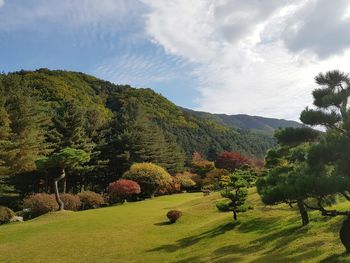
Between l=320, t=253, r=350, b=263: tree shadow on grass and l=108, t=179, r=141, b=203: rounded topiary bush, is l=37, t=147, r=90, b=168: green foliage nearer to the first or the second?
l=108, t=179, r=141, b=203: rounded topiary bush

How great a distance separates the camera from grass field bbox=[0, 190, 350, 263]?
1462 centimetres

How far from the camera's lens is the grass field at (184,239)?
14.6 metres

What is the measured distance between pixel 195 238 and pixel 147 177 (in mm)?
24191

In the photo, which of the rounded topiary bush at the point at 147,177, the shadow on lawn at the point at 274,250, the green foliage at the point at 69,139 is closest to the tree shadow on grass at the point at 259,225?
the shadow on lawn at the point at 274,250

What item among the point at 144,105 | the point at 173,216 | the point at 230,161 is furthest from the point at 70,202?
the point at 144,105

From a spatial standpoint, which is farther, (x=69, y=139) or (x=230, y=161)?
(x=230, y=161)

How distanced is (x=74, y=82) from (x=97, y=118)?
172 feet

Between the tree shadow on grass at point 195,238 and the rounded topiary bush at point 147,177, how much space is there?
2288cm

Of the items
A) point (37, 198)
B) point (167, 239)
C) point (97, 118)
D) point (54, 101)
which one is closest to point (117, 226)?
point (167, 239)

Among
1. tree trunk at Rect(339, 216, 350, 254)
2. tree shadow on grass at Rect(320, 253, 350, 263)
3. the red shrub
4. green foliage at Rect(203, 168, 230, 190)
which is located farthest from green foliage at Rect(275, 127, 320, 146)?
the red shrub

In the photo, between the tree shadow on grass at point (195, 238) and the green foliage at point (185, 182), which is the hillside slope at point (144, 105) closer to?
the green foliage at point (185, 182)

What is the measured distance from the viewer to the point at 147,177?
4347 centimetres

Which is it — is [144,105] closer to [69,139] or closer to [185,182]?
[185,182]

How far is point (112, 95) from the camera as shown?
101 meters
